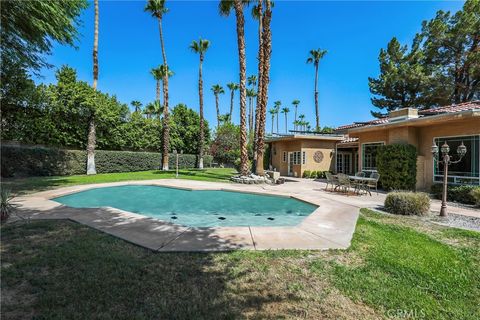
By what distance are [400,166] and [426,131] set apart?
8.11ft

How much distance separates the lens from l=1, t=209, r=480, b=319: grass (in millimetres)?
2658

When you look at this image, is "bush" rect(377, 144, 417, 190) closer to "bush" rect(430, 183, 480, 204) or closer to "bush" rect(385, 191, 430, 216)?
"bush" rect(430, 183, 480, 204)

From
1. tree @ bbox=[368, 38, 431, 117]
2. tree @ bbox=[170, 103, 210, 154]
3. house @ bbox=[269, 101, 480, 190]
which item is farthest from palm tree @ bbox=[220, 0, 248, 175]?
tree @ bbox=[170, 103, 210, 154]

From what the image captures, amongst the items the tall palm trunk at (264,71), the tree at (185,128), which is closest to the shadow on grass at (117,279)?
the tall palm trunk at (264,71)

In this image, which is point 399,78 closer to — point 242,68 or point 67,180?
point 242,68

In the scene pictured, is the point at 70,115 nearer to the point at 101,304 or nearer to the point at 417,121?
the point at 101,304

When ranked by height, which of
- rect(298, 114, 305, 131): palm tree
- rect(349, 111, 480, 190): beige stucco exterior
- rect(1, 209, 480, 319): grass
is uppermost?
rect(298, 114, 305, 131): palm tree

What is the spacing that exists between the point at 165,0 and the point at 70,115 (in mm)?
14170

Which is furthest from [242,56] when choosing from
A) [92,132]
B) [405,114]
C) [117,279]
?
[117,279]

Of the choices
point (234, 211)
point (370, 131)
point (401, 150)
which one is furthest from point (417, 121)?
point (234, 211)

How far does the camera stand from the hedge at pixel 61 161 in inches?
648

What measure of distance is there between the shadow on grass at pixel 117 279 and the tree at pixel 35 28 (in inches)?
280

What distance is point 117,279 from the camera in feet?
10.4

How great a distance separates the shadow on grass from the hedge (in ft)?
52.0
